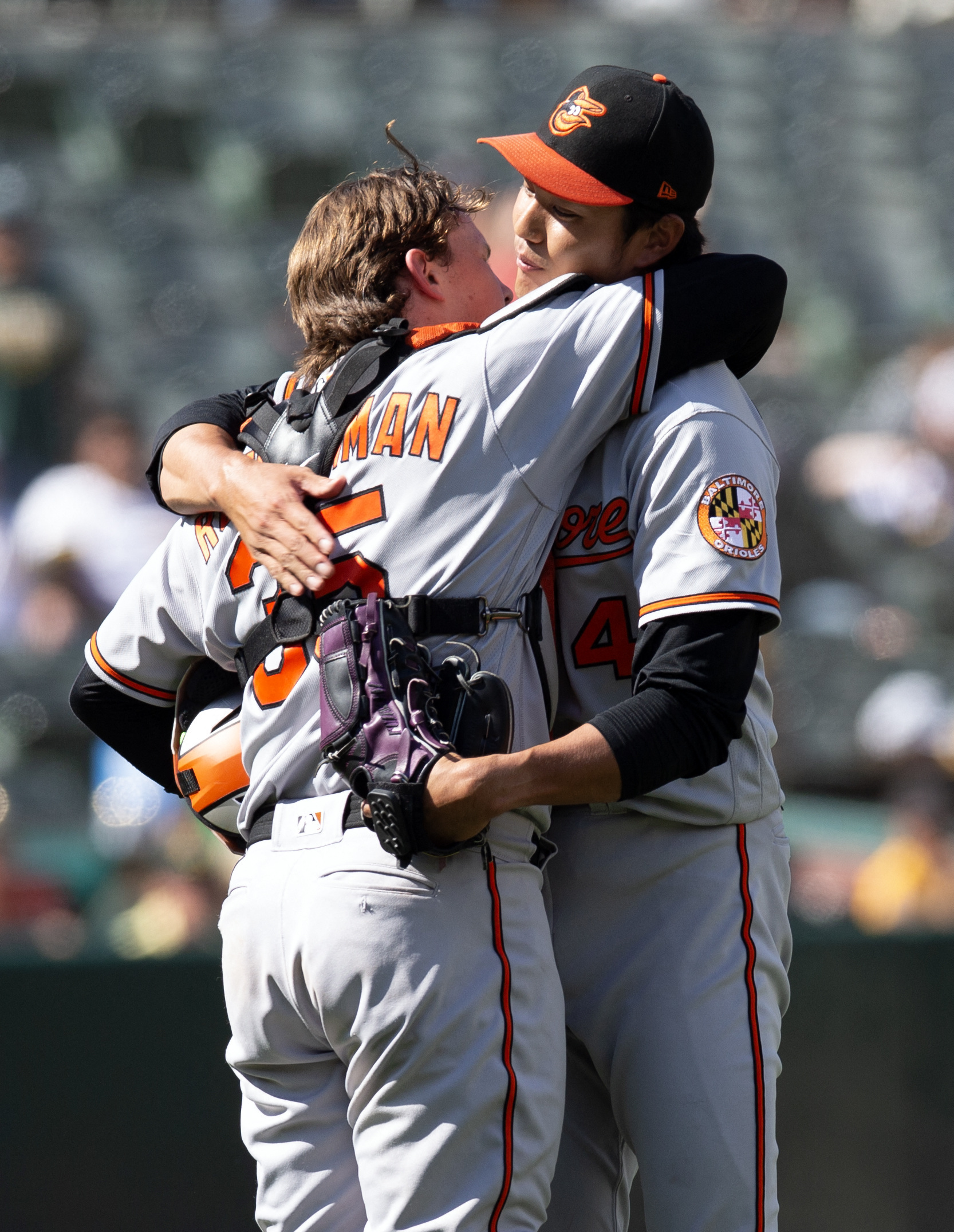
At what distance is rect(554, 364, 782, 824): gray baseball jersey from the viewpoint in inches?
70.1

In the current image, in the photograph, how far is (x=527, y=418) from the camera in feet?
5.80

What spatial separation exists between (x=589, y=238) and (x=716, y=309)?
0.22 metres

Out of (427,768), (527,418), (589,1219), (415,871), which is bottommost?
(589,1219)

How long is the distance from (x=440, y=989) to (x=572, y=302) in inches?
32.6

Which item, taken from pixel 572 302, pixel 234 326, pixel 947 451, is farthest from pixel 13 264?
pixel 572 302

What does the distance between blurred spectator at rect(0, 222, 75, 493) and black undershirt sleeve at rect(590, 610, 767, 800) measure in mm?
4793

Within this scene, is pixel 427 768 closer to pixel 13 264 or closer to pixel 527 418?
pixel 527 418

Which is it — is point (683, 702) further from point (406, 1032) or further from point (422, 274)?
point (422, 274)

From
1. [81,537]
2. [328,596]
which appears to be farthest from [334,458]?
[81,537]

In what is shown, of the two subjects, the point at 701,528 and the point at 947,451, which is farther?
the point at 947,451

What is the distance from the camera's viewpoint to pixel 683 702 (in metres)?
1.73

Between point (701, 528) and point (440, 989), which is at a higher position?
point (701, 528)

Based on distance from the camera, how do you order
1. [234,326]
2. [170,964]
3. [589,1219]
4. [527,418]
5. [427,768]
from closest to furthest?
[427,768] → [527,418] → [589,1219] → [170,964] → [234,326]

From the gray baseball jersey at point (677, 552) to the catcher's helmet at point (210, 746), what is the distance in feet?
1.46
